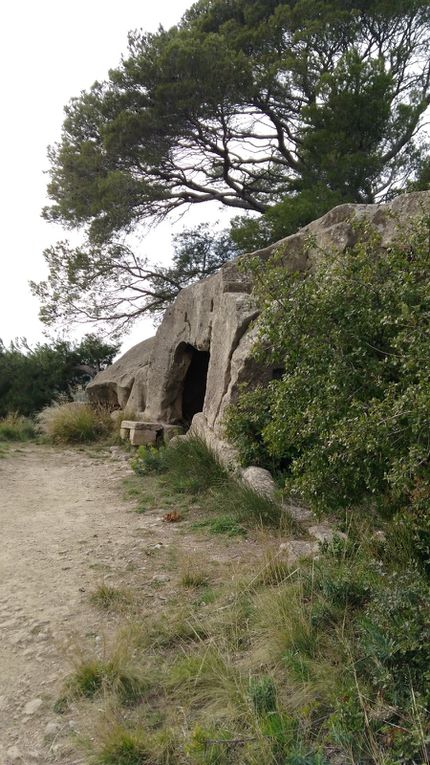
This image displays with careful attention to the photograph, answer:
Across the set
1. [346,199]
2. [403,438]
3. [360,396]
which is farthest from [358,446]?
[346,199]

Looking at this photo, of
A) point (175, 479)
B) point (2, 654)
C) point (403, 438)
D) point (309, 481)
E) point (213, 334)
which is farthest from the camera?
point (213, 334)

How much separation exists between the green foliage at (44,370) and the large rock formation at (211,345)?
1.62 metres

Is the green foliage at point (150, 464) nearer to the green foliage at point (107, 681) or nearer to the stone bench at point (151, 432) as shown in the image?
the stone bench at point (151, 432)

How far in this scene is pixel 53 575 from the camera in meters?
4.12

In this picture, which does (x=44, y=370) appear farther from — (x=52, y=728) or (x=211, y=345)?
(x=52, y=728)

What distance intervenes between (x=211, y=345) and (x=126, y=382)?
13.9 feet

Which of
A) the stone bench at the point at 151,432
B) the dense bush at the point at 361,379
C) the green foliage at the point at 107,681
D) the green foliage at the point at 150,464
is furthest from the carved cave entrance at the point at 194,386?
the green foliage at the point at 107,681

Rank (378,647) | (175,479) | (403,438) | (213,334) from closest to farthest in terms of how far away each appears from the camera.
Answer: (378,647)
(403,438)
(175,479)
(213,334)

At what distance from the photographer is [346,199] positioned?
10953mm

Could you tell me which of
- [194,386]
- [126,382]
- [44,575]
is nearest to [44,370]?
[126,382]

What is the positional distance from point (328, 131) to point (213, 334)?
17.4ft

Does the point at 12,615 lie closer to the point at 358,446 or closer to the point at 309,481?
the point at 309,481

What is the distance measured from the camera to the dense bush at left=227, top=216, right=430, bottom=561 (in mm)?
2746

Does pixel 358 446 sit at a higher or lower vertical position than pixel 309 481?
higher
